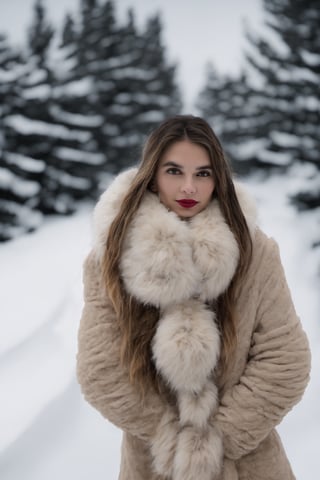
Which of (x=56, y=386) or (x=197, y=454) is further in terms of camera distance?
(x=56, y=386)

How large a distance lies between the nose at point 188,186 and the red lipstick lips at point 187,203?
0.04m

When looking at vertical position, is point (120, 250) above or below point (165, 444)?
above

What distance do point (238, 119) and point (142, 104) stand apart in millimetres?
4141

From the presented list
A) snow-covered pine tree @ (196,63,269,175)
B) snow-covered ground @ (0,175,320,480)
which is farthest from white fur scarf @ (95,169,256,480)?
snow-covered pine tree @ (196,63,269,175)

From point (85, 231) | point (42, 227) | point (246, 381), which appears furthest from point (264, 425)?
point (42, 227)

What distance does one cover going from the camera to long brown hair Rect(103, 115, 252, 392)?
162 centimetres

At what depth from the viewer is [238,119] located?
19.9m

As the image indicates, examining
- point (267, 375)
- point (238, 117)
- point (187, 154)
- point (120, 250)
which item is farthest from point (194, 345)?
point (238, 117)

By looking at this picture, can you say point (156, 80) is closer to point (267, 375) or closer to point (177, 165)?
point (177, 165)

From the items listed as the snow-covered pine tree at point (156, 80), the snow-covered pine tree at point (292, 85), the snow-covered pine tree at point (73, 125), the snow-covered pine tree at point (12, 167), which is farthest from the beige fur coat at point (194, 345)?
the snow-covered pine tree at point (156, 80)

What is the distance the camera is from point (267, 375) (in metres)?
1.63

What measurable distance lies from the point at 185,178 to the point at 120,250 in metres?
0.34

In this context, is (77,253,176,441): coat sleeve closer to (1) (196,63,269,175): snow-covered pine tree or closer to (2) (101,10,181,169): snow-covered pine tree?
(1) (196,63,269,175): snow-covered pine tree

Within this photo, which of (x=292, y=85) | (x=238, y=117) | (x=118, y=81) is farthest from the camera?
(x=238, y=117)
